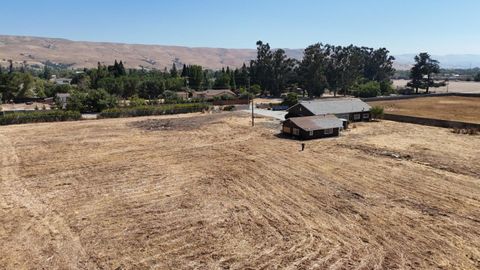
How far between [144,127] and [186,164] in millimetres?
16699

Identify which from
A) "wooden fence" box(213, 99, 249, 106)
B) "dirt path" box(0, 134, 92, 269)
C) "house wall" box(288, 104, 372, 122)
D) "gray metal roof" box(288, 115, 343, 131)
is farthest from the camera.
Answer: "wooden fence" box(213, 99, 249, 106)

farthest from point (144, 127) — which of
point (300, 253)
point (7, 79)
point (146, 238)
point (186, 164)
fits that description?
point (7, 79)

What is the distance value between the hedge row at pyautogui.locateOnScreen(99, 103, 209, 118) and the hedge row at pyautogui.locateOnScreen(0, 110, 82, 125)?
149 inches

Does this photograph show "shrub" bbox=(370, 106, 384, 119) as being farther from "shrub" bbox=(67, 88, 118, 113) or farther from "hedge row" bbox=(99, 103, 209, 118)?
"shrub" bbox=(67, 88, 118, 113)

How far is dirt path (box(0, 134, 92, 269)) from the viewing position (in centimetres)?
1338

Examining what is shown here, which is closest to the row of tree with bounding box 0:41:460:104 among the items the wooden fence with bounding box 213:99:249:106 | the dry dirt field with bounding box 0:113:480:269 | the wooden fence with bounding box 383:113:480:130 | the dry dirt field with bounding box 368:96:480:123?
the wooden fence with bounding box 213:99:249:106

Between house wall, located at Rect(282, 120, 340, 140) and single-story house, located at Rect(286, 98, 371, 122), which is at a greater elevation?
single-story house, located at Rect(286, 98, 371, 122)

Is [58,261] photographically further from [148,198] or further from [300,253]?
[300,253]

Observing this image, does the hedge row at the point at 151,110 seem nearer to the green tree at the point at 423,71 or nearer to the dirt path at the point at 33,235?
the dirt path at the point at 33,235

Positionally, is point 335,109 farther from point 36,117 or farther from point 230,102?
point 36,117

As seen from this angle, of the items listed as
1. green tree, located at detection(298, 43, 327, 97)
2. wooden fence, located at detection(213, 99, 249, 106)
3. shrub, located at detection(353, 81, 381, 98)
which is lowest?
wooden fence, located at detection(213, 99, 249, 106)

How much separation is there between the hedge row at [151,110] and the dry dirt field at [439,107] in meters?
27.3

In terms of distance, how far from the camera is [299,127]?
34.5 m

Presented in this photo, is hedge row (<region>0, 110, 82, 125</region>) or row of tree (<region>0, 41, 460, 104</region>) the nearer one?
hedge row (<region>0, 110, 82, 125</region>)
